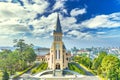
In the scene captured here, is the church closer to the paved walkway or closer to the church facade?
the church facade

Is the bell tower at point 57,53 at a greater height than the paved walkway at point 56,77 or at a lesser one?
greater

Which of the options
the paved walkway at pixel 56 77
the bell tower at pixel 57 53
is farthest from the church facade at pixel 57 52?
the paved walkway at pixel 56 77

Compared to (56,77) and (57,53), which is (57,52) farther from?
(56,77)

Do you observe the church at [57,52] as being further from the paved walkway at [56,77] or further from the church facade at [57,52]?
the paved walkway at [56,77]

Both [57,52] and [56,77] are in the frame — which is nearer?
[56,77]

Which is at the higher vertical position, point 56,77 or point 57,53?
point 57,53

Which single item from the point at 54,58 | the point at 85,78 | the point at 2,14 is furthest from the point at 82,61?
the point at 2,14

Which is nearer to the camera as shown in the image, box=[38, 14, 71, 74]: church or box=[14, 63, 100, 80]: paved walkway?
box=[14, 63, 100, 80]: paved walkway

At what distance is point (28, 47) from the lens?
1703 centimetres

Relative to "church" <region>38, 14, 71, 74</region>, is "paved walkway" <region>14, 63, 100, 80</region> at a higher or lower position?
lower

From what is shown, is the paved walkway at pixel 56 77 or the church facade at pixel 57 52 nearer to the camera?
the paved walkway at pixel 56 77

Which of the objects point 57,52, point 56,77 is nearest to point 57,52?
point 57,52

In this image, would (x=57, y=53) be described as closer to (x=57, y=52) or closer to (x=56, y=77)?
(x=57, y=52)

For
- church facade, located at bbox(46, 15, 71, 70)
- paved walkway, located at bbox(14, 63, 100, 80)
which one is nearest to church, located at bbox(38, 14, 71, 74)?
church facade, located at bbox(46, 15, 71, 70)
